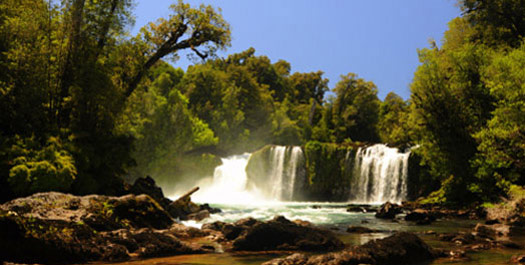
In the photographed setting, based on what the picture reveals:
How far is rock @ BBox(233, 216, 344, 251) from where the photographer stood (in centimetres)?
1087

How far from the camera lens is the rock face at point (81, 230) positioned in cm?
760

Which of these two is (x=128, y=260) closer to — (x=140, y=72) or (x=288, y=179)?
(x=140, y=72)

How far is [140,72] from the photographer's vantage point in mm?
23031

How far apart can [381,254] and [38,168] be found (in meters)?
13.1

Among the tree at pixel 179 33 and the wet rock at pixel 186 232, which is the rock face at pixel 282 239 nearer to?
the wet rock at pixel 186 232

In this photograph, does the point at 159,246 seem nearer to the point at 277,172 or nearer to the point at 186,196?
the point at 186,196

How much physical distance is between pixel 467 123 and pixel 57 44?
22.5 metres

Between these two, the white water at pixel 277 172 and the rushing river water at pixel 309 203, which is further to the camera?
the white water at pixel 277 172

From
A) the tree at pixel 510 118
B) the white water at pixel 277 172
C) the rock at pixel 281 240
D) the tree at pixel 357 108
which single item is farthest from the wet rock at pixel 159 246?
the tree at pixel 357 108

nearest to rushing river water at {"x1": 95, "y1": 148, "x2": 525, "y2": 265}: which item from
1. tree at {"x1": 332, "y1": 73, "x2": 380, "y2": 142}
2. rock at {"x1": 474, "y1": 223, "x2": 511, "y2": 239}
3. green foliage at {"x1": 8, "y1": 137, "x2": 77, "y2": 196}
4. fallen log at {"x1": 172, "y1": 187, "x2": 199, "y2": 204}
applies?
rock at {"x1": 474, "y1": 223, "x2": 511, "y2": 239}

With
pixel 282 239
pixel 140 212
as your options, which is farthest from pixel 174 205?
pixel 282 239

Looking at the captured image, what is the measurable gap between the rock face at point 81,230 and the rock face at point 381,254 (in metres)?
3.32

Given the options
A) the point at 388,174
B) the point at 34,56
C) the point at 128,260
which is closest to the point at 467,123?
the point at 388,174

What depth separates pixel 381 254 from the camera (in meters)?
8.52
